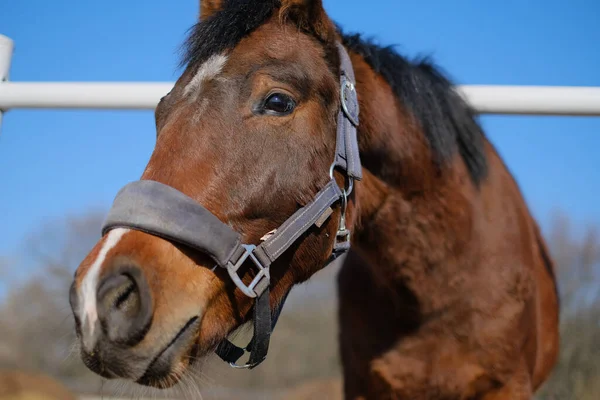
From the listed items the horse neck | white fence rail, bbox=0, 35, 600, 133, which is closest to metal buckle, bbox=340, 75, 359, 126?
the horse neck

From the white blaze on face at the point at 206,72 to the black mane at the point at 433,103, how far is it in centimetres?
96

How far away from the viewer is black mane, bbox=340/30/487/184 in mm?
2916

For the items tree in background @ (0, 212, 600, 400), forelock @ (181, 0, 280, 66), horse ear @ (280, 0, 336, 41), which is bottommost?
tree in background @ (0, 212, 600, 400)

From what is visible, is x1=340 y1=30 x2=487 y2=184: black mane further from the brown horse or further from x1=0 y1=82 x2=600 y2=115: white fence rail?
x1=0 y1=82 x2=600 y2=115: white fence rail

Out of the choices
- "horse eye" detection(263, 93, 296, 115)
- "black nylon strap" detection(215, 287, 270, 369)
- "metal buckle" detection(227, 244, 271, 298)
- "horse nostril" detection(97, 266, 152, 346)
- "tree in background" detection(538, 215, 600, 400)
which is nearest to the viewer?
"horse nostril" detection(97, 266, 152, 346)

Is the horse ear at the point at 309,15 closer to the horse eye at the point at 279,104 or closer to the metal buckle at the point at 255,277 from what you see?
the horse eye at the point at 279,104

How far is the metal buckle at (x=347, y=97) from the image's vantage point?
2.39 metres

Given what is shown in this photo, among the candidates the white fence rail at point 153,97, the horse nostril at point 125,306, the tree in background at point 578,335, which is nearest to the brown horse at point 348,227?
the horse nostril at point 125,306

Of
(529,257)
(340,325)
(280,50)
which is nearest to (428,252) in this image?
(529,257)

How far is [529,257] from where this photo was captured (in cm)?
336

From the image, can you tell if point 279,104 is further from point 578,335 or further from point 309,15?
point 578,335

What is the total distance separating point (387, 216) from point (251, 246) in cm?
111

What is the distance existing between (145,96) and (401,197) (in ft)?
5.06

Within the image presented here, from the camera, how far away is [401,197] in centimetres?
290
